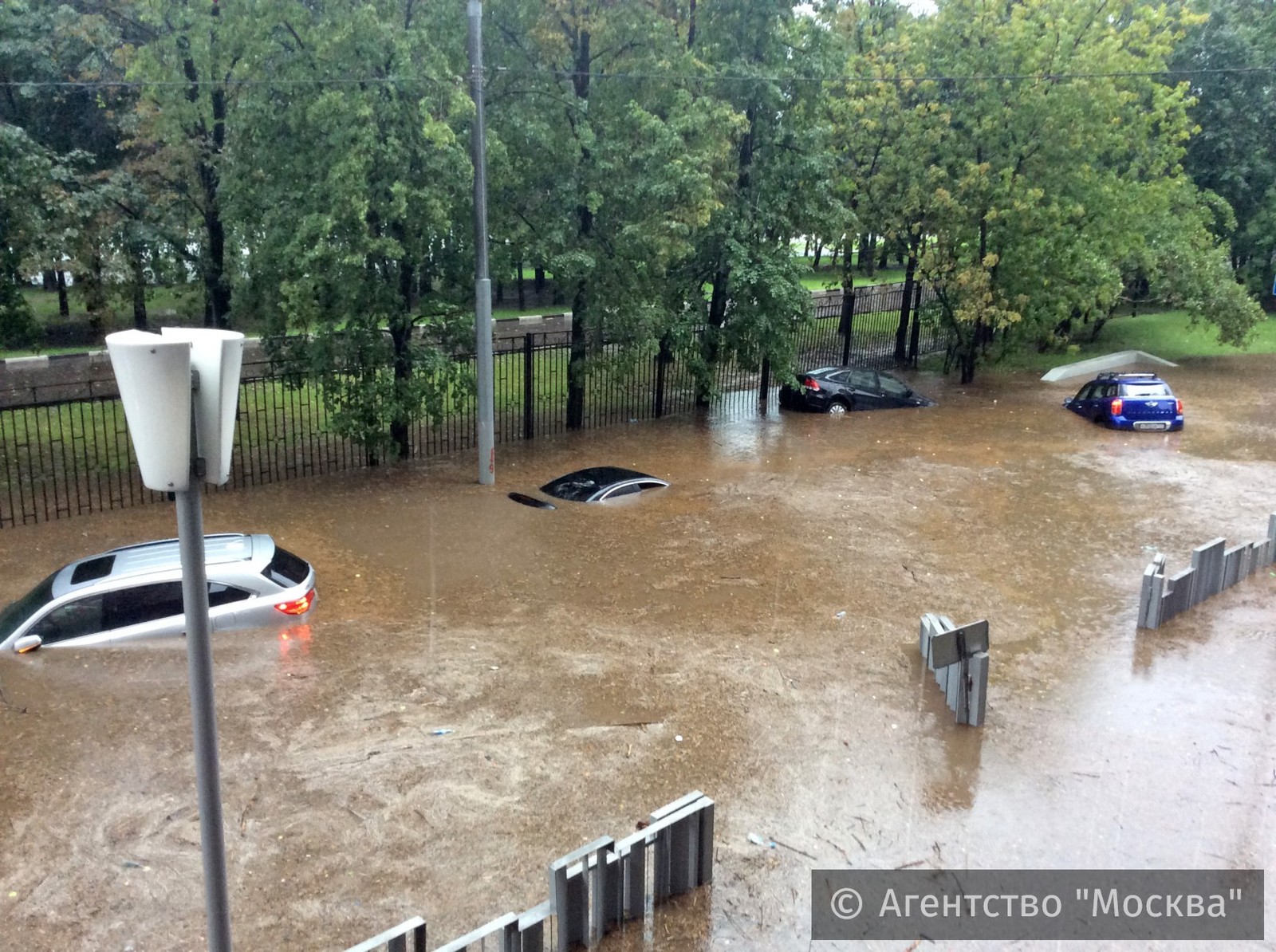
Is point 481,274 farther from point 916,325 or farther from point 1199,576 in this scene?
point 916,325

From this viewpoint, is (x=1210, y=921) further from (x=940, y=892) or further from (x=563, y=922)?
(x=563, y=922)

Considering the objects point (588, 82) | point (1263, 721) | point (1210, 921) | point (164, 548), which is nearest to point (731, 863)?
point (1210, 921)

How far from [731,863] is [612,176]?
14.3 meters

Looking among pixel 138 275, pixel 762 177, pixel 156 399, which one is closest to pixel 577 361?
pixel 762 177

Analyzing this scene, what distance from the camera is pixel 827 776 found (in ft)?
28.5

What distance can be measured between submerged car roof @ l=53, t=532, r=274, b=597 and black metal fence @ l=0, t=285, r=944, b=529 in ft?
12.4

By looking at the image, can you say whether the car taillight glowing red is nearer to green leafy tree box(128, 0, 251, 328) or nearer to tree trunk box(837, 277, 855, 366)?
green leafy tree box(128, 0, 251, 328)

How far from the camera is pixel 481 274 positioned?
1677 centimetres

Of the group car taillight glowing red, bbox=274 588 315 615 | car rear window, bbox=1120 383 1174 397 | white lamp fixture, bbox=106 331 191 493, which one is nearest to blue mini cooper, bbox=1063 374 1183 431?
car rear window, bbox=1120 383 1174 397

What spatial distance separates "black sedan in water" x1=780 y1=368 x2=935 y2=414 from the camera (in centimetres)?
2409

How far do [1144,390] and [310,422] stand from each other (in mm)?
17179

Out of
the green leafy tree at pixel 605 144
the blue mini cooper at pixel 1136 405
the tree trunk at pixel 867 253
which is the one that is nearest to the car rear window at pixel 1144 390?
the blue mini cooper at pixel 1136 405

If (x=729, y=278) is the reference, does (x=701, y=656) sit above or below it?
below

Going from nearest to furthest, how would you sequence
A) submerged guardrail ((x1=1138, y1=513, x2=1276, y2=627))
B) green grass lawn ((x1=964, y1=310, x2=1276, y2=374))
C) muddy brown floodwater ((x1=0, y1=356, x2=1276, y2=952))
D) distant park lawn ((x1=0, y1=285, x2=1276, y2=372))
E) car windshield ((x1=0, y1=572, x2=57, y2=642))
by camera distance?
muddy brown floodwater ((x1=0, y1=356, x2=1276, y2=952)) < car windshield ((x1=0, y1=572, x2=57, y2=642)) < submerged guardrail ((x1=1138, y1=513, x2=1276, y2=627)) < distant park lawn ((x1=0, y1=285, x2=1276, y2=372)) < green grass lawn ((x1=964, y1=310, x2=1276, y2=374))
